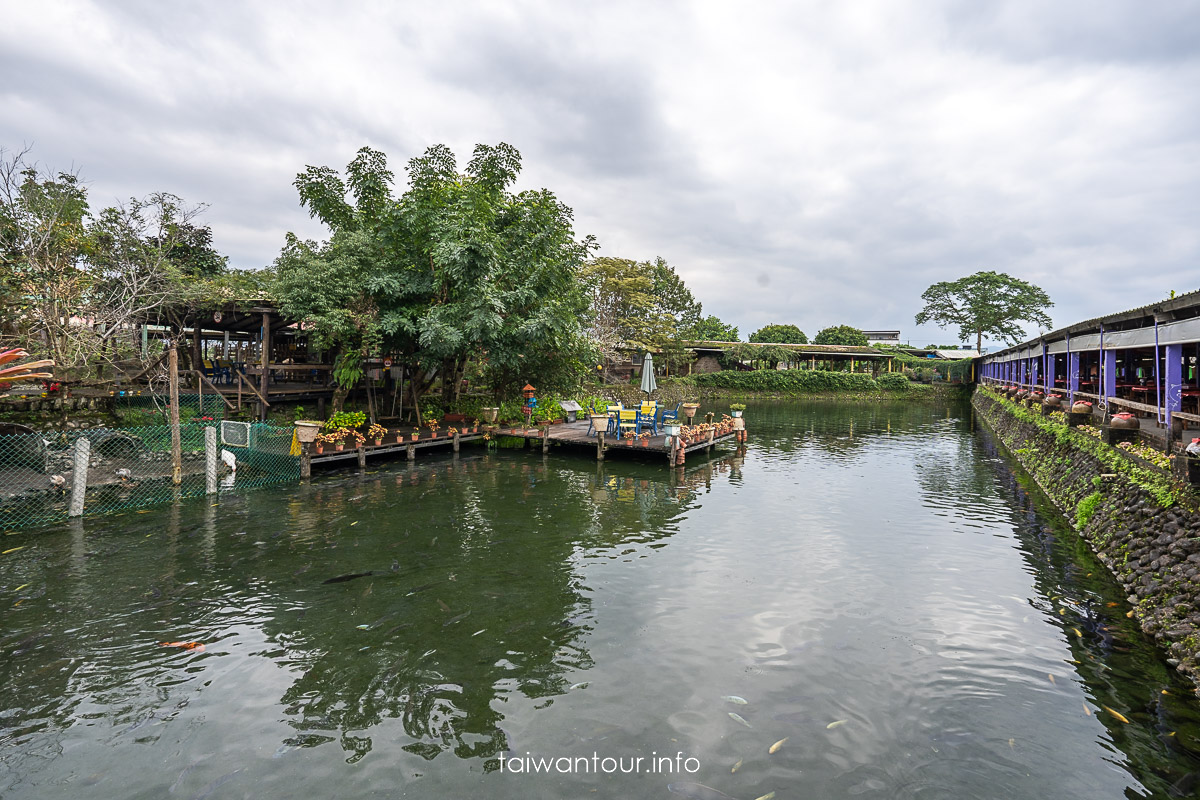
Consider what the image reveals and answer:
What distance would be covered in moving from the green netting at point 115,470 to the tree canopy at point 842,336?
2640 inches

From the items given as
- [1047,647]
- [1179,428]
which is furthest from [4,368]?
[1179,428]

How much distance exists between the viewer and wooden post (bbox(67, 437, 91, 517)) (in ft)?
33.8

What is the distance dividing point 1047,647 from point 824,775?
13.1 ft

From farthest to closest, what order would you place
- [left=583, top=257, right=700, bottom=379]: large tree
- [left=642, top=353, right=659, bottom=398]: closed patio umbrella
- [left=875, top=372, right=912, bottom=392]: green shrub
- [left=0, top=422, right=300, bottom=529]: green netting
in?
1. [left=875, top=372, right=912, bottom=392]: green shrub
2. [left=583, top=257, right=700, bottom=379]: large tree
3. [left=642, top=353, right=659, bottom=398]: closed patio umbrella
4. [left=0, top=422, right=300, bottom=529]: green netting

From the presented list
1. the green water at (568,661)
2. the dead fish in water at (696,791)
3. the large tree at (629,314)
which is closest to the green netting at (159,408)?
the green water at (568,661)

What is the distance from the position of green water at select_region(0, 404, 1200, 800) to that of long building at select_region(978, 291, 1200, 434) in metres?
3.19

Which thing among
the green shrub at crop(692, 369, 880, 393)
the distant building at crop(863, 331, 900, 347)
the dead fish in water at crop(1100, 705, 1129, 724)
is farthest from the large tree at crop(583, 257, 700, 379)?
the distant building at crop(863, 331, 900, 347)

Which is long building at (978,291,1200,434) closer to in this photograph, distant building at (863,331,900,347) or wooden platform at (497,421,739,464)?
wooden platform at (497,421,739,464)

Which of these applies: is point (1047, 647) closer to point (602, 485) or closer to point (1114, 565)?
point (1114, 565)

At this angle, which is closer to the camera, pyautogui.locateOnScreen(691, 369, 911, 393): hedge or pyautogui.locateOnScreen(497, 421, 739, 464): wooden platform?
pyautogui.locateOnScreen(497, 421, 739, 464): wooden platform

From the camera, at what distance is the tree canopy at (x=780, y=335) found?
207 ft

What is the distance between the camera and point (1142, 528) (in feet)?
26.5

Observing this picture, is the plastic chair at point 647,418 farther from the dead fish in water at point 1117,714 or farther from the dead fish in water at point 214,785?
the dead fish in water at point 214,785

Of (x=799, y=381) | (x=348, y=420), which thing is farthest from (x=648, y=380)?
(x=799, y=381)
